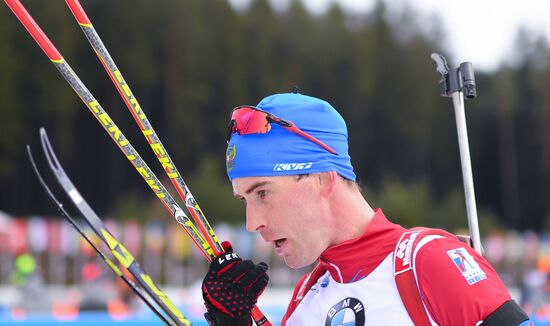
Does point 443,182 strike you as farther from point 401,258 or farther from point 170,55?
point 401,258

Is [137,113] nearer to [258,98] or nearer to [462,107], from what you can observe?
[462,107]

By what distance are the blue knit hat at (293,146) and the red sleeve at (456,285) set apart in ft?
1.21

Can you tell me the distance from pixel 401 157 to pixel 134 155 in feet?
137

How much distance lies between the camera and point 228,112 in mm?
37188

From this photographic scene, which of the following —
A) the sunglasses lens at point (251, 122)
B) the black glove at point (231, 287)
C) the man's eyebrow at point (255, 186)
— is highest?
the sunglasses lens at point (251, 122)

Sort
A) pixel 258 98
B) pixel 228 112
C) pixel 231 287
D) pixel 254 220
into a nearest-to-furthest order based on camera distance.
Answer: pixel 254 220
pixel 231 287
pixel 228 112
pixel 258 98

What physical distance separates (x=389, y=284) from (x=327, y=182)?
12.8 inches

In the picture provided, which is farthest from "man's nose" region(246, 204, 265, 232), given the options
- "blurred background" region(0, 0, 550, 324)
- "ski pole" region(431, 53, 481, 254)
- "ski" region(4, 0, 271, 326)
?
"blurred background" region(0, 0, 550, 324)

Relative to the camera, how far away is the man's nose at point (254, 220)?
2.08m

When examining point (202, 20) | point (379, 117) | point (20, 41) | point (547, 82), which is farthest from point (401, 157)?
point (20, 41)

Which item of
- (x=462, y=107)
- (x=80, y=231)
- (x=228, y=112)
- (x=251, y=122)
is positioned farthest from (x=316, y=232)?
(x=228, y=112)

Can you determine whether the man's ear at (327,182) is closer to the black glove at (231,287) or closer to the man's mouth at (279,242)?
the man's mouth at (279,242)

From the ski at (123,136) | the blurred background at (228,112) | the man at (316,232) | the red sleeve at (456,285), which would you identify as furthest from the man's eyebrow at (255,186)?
the blurred background at (228,112)

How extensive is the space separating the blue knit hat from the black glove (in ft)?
0.77
